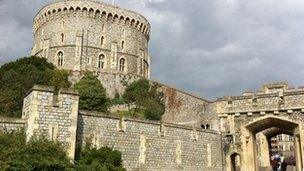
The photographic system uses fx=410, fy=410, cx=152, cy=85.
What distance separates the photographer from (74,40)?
5584 centimetres

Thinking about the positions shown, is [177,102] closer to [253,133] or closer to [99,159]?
[253,133]

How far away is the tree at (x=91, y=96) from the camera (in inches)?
1581

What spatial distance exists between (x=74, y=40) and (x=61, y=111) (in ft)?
131

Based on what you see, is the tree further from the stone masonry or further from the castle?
the stone masonry

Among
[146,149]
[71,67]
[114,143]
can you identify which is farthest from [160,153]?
[71,67]

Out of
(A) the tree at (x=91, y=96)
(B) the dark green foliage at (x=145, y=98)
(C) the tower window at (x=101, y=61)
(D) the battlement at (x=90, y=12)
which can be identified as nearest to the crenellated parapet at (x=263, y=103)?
(B) the dark green foliage at (x=145, y=98)

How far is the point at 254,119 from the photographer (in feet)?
79.0

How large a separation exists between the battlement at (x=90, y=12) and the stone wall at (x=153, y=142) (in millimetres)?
34848

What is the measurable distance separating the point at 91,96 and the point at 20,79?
728 cm

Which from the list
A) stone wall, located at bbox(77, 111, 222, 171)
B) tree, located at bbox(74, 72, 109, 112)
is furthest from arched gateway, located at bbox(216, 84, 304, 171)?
tree, located at bbox(74, 72, 109, 112)

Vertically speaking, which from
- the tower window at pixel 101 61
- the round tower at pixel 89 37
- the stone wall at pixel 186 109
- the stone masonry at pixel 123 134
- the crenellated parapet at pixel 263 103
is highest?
the round tower at pixel 89 37

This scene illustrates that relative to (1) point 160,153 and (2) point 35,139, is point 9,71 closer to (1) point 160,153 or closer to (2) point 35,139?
(1) point 160,153

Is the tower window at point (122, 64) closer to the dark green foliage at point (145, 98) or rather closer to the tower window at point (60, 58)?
the dark green foliage at point (145, 98)

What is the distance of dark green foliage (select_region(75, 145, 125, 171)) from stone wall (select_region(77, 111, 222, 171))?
68cm
